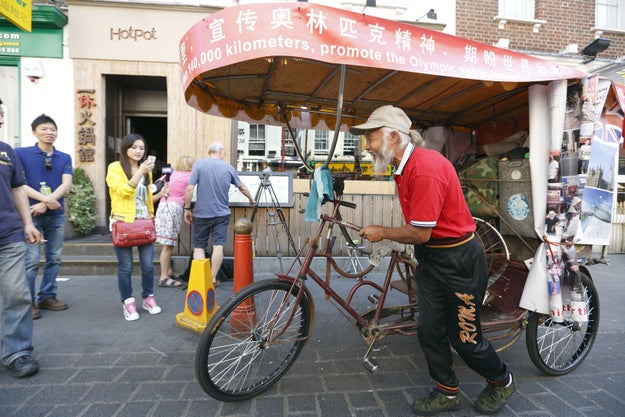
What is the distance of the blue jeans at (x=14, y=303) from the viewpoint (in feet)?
9.19

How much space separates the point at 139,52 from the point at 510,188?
750cm

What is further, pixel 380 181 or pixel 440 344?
pixel 380 181

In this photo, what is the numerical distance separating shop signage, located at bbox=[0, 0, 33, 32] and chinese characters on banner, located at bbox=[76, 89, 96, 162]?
1.65m

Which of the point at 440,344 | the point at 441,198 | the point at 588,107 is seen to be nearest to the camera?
the point at 441,198

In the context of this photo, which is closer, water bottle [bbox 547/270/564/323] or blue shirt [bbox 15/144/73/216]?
water bottle [bbox 547/270/564/323]

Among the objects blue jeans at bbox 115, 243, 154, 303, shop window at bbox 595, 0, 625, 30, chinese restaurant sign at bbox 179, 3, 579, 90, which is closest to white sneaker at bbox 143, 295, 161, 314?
blue jeans at bbox 115, 243, 154, 303

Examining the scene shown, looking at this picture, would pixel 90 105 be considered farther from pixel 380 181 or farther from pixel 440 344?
pixel 440 344

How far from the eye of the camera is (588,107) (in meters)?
2.72

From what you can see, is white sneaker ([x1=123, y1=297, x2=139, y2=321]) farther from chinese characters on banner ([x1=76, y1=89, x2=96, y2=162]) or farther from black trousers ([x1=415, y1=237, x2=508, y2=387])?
chinese characters on banner ([x1=76, y1=89, x2=96, y2=162])

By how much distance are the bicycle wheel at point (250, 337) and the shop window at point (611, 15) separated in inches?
460

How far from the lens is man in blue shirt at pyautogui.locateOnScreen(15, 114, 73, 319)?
12.9 feet

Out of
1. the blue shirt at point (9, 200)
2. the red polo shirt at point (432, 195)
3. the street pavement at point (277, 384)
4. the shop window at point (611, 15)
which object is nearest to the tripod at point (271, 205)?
the street pavement at point (277, 384)

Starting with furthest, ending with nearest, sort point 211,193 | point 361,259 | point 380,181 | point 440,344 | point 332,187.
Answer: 1. point 380,181
2. point 361,259
3. point 211,193
4. point 332,187
5. point 440,344

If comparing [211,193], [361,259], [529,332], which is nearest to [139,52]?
[211,193]
